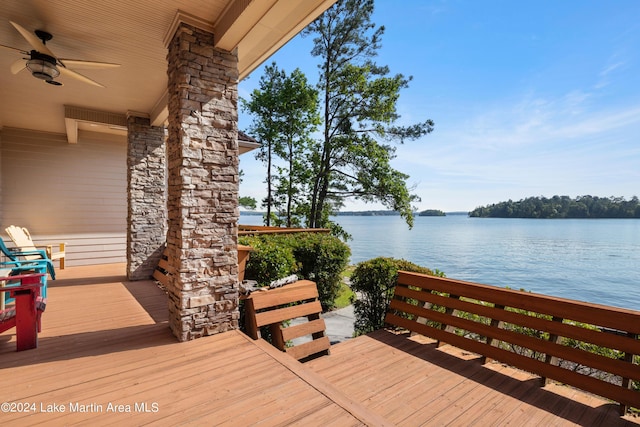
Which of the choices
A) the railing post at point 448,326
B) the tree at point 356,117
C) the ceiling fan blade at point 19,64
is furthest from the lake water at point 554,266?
the ceiling fan blade at point 19,64

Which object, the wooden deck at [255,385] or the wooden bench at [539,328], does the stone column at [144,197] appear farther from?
the wooden bench at [539,328]

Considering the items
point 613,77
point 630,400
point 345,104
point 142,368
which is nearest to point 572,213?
point 613,77

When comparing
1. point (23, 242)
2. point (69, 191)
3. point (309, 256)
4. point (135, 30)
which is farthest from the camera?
point (69, 191)

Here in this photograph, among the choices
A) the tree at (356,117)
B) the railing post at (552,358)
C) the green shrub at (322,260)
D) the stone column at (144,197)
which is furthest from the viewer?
the tree at (356,117)

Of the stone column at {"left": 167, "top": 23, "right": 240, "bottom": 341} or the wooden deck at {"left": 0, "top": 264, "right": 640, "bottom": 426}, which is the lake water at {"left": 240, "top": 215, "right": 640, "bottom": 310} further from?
the stone column at {"left": 167, "top": 23, "right": 240, "bottom": 341}

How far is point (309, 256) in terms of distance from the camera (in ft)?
20.7

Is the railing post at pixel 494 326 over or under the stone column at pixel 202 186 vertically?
under

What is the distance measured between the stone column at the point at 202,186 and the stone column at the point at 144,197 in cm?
333

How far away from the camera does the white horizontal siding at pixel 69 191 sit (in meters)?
7.11

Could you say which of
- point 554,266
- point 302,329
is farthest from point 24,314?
point 554,266

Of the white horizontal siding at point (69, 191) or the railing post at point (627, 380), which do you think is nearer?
the railing post at point (627, 380)

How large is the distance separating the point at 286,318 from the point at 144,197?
4617 millimetres

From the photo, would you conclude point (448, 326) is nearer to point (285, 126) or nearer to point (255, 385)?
point (255, 385)

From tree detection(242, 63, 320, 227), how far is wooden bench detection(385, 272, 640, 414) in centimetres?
1333
